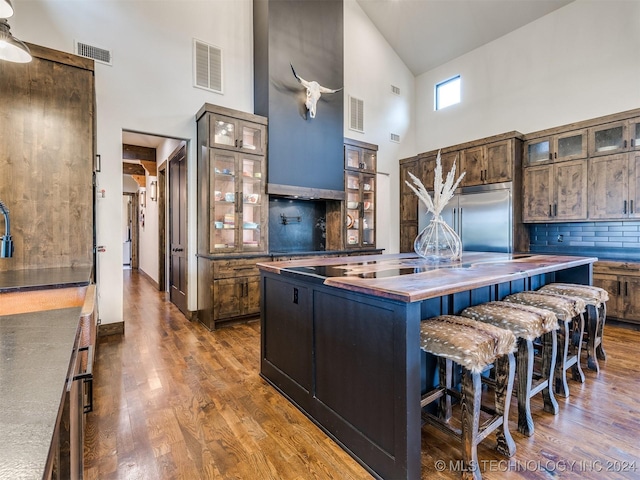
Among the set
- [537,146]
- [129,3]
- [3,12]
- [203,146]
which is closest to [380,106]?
[537,146]

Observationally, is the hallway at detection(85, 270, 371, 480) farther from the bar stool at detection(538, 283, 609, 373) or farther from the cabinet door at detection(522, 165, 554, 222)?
the cabinet door at detection(522, 165, 554, 222)

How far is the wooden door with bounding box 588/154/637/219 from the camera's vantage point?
392cm

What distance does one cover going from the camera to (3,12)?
71.7 inches

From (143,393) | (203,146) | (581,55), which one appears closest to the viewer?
(143,393)

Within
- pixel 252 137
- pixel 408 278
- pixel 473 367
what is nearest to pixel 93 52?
pixel 252 137

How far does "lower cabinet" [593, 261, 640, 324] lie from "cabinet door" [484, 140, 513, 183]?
167 centimetres

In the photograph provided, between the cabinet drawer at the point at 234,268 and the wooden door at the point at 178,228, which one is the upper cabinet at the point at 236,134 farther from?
the cabinet drawer at the point at 234,268

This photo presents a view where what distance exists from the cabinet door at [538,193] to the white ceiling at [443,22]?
2.45m

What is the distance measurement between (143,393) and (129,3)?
4277 millimetres

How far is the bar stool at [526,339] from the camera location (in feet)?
6.05

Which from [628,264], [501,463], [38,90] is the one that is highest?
[38,90]

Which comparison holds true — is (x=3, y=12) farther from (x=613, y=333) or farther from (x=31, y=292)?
(x=613, y=333)

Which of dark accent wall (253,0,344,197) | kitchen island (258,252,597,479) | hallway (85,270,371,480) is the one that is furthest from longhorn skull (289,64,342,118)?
hallway (85,270,371,480)

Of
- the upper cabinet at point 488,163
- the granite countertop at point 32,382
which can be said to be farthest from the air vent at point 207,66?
the upper cabinet at point 488,163
